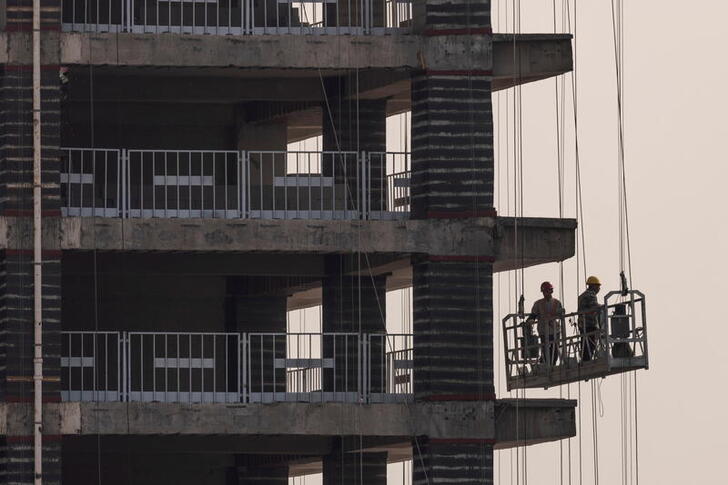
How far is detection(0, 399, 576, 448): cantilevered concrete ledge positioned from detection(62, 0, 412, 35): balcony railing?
8590 mm

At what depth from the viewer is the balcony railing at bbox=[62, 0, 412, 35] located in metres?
63.6

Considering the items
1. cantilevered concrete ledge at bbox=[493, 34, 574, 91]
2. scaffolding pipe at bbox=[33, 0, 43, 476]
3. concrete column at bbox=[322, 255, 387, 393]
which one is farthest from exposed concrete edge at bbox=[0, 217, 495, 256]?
cantilevered concrete ledge at bbox=[493, 34, 574, 91]

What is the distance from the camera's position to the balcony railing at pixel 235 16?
63.6m

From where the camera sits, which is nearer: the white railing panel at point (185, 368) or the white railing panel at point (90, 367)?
the white railing panel at point (90, 367)

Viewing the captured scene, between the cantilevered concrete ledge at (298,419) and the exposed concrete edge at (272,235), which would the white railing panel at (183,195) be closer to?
the exposed concrete edge at (272,235)

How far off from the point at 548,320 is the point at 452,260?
2.61 meters

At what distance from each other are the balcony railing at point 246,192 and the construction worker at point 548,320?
381 centimetres

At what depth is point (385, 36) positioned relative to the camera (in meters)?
63.5

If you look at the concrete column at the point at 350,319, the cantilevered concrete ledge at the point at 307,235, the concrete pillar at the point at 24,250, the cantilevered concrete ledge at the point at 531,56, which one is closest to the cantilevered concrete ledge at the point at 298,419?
the concrete pillar at the point at 24,250

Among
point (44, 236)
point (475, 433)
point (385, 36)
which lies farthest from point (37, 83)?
point (475, 433)

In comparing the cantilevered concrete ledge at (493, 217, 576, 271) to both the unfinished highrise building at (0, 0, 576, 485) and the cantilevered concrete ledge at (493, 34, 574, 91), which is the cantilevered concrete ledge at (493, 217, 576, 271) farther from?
the cantilevered concrete ledge at (493, 34, 574, 91)

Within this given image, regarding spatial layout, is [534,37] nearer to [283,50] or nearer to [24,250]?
[283,50]

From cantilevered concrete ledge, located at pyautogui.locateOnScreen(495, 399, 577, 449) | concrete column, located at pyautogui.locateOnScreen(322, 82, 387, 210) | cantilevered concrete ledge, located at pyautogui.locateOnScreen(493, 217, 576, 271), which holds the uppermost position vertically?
concrete column, located at pyautogui.locateOnScreen(322, 82, 387, 210)

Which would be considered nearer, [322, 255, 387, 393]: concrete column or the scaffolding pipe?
the scaffolding pipe
